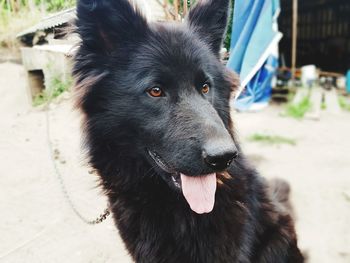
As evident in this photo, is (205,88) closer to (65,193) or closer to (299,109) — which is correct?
(65,193)

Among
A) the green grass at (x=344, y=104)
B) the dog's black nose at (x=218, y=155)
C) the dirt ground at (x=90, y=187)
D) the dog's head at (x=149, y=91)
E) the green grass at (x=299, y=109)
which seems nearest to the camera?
the dog's black nose at (x=218, y=155)

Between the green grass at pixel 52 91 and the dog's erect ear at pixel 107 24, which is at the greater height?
the dog's erect ear at pixel 107 24

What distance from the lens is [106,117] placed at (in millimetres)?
1938

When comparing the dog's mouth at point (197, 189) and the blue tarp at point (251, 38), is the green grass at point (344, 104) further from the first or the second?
the dog's mouth at point (197, 189)

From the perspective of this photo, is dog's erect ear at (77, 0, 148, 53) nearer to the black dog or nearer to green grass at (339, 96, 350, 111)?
the black dog

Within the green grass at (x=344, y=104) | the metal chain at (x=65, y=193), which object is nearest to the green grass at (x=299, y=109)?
the green grass at (x=344, y=104)

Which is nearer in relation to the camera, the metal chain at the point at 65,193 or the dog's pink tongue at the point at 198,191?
the dog's pink tongue at the point at 198,191

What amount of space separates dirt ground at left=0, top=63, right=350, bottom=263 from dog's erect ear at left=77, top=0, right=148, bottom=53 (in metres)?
0.41

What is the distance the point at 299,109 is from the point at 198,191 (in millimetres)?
5408

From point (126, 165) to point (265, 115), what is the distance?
17.0 ft

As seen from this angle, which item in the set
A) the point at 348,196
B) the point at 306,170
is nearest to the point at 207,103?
the point at 348,196

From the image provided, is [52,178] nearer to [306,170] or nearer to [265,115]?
[306,170]

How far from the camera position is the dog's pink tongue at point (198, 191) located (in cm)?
179

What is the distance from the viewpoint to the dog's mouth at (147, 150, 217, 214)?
1.79 metres
